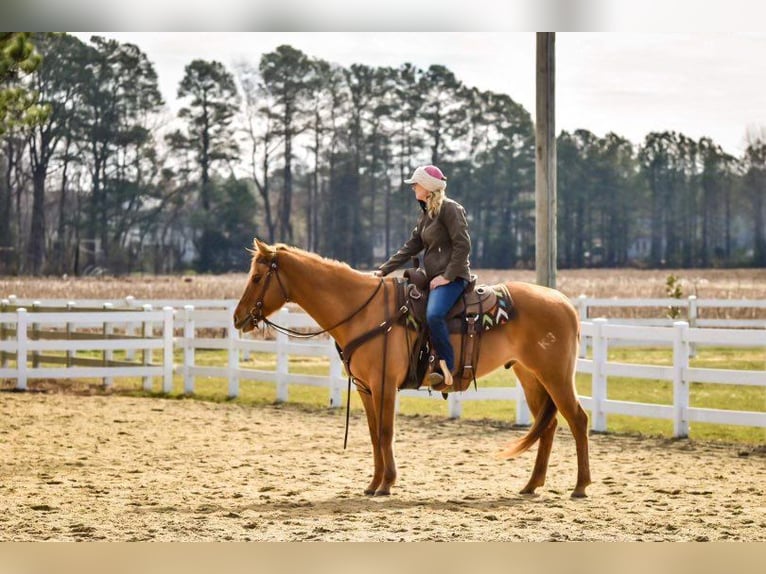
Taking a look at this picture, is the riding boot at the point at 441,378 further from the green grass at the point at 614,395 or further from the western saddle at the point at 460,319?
the green grass at the point at 614,395

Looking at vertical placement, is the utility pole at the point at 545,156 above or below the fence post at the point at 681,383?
above

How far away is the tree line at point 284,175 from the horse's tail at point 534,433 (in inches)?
1036

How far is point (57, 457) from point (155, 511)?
107 inches

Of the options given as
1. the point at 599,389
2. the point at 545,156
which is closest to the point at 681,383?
the point at 599,389

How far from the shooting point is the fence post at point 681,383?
10.2 m

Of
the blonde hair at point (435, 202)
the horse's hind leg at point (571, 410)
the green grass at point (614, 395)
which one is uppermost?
the blonde hair at point (435, 202)

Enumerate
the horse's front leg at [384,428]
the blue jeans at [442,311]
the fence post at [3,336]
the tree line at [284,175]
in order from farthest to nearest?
the tree line at [284,175], the fence post at [3,336], the horse's front leg at [384,428], the blue jeans at [442,311]

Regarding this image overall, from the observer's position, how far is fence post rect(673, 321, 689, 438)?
10.2 meters

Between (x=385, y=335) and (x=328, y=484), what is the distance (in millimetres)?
1235

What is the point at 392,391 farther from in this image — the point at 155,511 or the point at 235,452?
the point at 235,452

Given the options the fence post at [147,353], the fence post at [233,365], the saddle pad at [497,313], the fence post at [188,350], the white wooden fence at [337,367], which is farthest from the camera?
the fence post at [147,353]

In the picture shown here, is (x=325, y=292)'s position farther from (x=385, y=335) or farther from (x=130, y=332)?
(x=130, y=332)

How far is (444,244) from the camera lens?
295 inches

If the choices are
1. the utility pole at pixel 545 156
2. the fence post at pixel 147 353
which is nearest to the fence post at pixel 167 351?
the fence post at pixel 147 353
